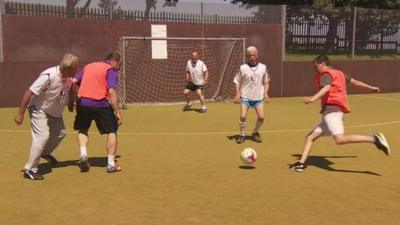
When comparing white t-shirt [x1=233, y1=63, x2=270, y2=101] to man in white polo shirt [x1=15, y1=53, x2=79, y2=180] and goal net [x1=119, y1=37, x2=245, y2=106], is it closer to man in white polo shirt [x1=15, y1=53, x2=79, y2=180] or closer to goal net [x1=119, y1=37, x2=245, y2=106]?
man in white polo shirt [x1=15, y1=53, x2=79, y2=180]

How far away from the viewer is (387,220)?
20.4ft

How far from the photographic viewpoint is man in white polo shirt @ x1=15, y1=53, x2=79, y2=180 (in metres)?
7.94

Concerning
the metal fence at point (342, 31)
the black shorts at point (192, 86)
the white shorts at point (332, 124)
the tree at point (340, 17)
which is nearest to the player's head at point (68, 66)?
the white shorts at point (332, 124)

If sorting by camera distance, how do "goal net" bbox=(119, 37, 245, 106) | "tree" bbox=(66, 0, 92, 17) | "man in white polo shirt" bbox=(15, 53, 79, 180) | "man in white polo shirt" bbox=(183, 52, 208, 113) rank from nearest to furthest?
"man in white polo shirt" bbox=(15, 53, 79, 180) < "man in white polo shirt" bbox=(183, 52, 208, 113) < "tree" bbox=(66, 0, 92, 17) < "goal net" bbox=(119, 37, 245, 106)

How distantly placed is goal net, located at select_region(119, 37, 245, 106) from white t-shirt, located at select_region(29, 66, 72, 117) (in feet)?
33.4

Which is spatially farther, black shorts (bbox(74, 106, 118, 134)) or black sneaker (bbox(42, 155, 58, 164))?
black sneaker (bbox(42, 155, 58, 164))

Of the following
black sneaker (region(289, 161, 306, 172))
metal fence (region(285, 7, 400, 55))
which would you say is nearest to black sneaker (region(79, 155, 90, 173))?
black sneaker (region(289, 161, 306, 172))

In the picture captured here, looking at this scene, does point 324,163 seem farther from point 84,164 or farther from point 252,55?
point 84,164

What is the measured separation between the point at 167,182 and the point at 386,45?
831 inches

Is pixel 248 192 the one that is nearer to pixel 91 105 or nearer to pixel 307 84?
pixel 91 105

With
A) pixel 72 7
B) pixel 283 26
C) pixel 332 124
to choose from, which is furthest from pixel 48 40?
pixel 332 124

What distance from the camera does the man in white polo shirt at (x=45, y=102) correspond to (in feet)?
26.0

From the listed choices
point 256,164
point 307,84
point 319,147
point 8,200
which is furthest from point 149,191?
point 307,84

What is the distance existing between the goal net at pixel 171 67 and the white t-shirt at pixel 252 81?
762cm
